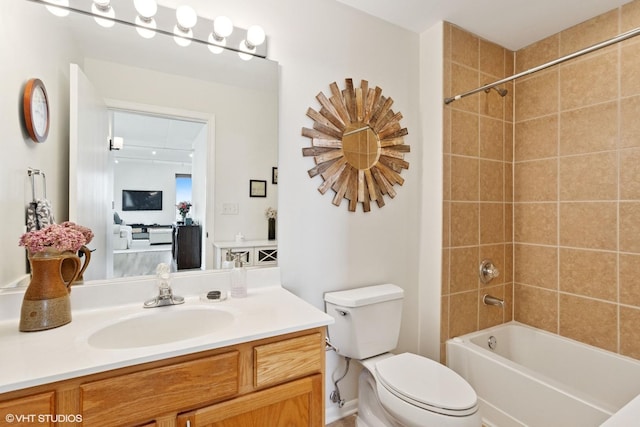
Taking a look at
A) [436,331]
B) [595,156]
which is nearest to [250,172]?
[436,331]

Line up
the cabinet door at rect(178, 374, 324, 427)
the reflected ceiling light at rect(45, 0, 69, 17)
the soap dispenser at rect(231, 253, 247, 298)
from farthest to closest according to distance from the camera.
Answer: the soap dispenser at rect(231, 253, 247, 298) → the reflected ceiling light at rect(45, 0, 69, 17) → the cabinet door at rect(178, 374, 324, 427)

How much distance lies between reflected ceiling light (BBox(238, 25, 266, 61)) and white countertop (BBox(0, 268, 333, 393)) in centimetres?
107

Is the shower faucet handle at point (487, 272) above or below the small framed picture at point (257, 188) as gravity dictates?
below

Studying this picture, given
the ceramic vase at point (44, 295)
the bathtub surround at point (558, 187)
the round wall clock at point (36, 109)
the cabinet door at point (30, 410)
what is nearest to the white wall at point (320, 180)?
the bathtub surround at point (558, 187)

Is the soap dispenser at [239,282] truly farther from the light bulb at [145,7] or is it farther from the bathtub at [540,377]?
the bathtub at [540,377]

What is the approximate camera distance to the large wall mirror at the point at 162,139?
1.29 metres

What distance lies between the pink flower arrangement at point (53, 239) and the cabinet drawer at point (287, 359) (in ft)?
2.36

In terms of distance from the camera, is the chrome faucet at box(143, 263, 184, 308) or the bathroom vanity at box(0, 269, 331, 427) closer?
the bathroom vanity at box(0, 269, 331, 427)

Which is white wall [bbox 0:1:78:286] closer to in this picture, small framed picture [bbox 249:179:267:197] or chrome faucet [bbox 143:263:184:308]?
chrome faucet [bbox 143:263:184:308]

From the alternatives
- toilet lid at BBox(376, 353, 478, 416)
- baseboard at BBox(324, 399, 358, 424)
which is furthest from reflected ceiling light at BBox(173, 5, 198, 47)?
baseboard at BBox(324, 399, 358, 424)

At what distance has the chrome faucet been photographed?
1271 mm

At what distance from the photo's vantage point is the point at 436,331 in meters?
1.97

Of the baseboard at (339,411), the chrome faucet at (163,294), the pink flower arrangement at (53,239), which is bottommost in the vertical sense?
the baseboard at (339,411)

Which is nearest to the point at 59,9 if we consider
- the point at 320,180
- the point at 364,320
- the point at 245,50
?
the point at 245,50
